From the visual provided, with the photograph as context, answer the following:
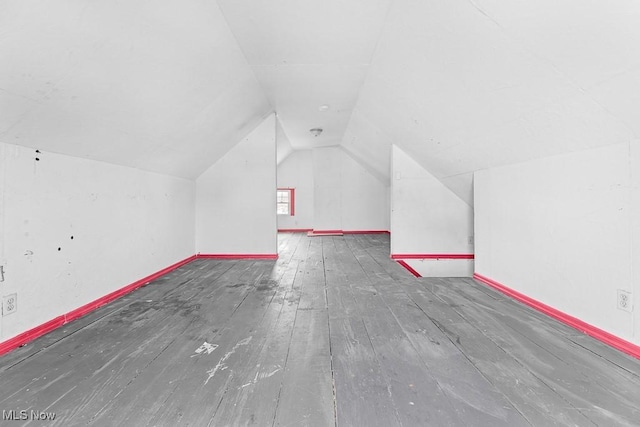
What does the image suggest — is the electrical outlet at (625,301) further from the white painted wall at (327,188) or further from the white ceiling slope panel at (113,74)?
the white painted wall at (327,188)

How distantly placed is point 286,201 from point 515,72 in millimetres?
7603

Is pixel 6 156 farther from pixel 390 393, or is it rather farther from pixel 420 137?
pixel 420 137

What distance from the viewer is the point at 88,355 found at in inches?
61.4

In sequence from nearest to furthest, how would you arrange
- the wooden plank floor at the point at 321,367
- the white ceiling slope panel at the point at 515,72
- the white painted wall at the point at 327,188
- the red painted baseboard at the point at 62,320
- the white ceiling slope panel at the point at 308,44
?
the wooden plank floor at the point at 321,367 < the white ceiling slope panel at the point at 515,72 < the red painted baseboard at the point at 62,320 < the white ceiling slope panel at the point at 308,44 < the white painted wall at the point at 327,188

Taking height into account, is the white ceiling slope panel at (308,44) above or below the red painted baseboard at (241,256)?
above

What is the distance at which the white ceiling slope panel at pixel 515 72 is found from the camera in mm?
1229

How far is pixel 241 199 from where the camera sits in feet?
14.5

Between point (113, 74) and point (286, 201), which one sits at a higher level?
point (113, 74)

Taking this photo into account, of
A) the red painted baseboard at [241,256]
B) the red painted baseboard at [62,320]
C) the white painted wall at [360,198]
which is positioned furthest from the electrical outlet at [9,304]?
the white painted wall at [360,198]

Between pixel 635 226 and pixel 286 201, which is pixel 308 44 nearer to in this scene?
pixel 635 226

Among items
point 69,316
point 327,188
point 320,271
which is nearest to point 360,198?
point 327,188

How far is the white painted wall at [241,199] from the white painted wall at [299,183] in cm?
433

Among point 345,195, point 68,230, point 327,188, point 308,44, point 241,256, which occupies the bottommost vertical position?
point 241,256

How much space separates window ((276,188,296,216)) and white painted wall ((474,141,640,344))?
6.58 m
